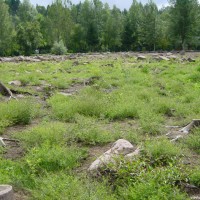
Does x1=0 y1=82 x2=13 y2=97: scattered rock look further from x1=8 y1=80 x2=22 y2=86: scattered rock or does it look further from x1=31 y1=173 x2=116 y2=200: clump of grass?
x1=31 y1=173 x2=116 y2=200: clump of grass

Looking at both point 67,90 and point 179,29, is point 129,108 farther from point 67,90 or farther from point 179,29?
point 179,29

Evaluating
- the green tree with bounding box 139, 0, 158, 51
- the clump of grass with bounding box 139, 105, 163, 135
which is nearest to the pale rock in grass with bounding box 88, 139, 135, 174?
→ the clump of grass with bounding box 139, 105, 163, 135

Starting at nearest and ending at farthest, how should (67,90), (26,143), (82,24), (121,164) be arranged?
(121,164)
(26,143)
(67,90)
(82,24)

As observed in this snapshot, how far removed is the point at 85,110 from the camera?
9.52m

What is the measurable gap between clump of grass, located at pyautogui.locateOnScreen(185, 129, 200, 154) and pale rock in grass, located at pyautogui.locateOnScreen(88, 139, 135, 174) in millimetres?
1077

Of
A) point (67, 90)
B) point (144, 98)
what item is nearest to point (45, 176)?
point (144, 98)

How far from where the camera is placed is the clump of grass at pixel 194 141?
6.69 meters

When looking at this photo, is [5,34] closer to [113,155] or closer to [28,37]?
[28,37]

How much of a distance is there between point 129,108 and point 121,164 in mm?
4093

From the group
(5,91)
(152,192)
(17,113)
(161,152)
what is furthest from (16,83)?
(152,192)

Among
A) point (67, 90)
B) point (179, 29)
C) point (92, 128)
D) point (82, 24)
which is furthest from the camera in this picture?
point (82, 24)

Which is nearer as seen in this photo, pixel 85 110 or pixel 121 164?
pixel 121 164

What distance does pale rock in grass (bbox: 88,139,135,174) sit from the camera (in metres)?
5.82

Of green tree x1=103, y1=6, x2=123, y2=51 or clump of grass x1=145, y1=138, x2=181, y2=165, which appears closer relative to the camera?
clump of grass x1=145, y1=138, x2=181, y2=165
